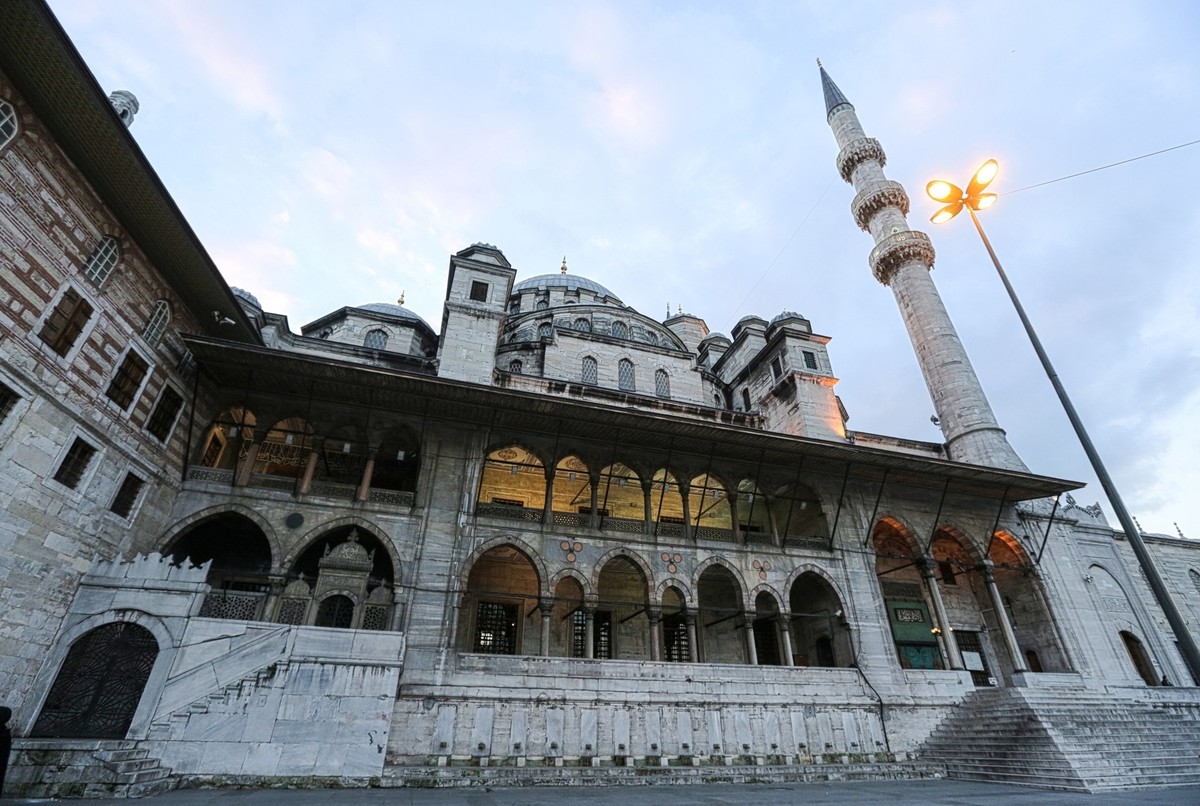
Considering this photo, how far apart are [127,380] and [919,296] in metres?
28.6

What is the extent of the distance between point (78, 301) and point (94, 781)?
808 centimetres

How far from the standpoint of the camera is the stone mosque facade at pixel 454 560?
9625 millimetres

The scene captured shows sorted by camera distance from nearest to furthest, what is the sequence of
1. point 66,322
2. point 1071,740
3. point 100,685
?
point 100,685
point 66,322
point 1071,740

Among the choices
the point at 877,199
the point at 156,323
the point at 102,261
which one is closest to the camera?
the point at 102,261

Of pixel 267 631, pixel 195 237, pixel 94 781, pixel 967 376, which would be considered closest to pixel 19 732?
pixel 94 781

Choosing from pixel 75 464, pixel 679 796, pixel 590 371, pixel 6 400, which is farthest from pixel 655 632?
pixel 6 400

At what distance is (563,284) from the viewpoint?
119ft

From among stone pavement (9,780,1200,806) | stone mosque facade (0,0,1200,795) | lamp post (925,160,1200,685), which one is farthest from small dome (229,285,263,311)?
lamp post (925,160,1200,685)

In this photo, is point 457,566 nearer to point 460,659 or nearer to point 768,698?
point 460,659

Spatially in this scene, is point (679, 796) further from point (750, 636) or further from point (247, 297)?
point (247, 297)

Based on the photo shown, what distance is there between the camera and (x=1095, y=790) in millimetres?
10609

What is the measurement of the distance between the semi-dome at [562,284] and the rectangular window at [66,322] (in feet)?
83.4

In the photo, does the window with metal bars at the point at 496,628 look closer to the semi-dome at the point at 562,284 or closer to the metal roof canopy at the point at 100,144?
the metal roof canopy at the point at 100,144

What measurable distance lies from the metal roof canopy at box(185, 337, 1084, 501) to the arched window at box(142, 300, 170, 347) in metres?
0.71
